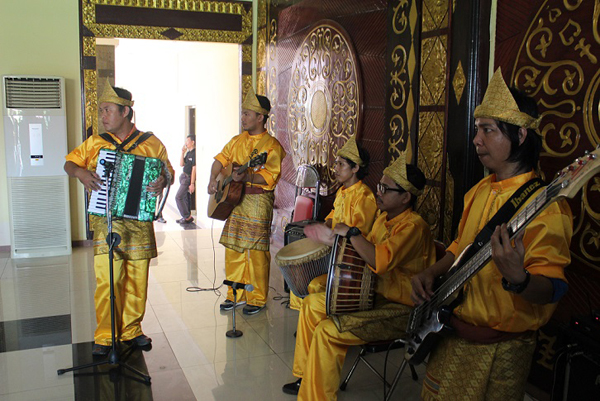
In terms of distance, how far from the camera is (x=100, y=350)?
3.42 metres

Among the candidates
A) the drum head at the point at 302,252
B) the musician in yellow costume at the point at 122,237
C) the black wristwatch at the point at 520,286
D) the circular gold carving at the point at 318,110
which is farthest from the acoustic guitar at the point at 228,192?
the black wristwatch at the point at 520,286

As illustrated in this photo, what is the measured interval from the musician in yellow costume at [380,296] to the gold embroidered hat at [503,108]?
820 millimetres

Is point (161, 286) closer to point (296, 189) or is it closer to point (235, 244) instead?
point (235, 244)

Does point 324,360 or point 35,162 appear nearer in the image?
point 324,360

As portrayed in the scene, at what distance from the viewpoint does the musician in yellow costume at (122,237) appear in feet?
10.9

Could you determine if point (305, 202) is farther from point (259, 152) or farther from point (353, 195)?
point (353, 195)

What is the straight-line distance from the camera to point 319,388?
8.61ft

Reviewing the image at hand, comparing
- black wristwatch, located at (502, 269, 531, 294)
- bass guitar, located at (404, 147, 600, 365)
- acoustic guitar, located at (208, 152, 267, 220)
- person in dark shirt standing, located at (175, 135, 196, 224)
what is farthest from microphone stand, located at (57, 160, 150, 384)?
person in dark shirt standing, located at (175, 135, 196, 224)

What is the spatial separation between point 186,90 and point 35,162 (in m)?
5.57

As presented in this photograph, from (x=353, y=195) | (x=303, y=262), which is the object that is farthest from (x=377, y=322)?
(x=353, y=195)

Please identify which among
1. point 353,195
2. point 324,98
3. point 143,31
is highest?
point 143,31

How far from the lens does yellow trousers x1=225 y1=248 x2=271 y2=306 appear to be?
434 centimetres

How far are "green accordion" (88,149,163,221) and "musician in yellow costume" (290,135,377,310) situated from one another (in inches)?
43.8

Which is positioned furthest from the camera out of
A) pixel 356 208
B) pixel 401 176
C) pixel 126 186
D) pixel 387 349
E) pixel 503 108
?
pixel 356 208
